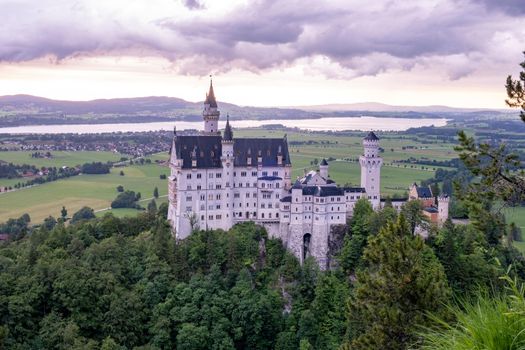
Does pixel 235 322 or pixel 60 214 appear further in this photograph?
pixel 60 214

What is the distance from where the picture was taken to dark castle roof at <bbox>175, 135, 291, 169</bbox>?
64562 mm

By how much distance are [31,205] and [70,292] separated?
6280 cm

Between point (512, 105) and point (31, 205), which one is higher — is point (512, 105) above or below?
above

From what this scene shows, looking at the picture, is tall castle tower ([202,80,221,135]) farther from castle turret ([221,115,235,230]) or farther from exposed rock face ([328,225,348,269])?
exposed rock face ([328,225,348,269])

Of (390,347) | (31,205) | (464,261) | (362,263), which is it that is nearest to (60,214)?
(31,205)

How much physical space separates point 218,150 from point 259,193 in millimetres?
7002

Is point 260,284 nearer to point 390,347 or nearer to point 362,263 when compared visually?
point 362,263

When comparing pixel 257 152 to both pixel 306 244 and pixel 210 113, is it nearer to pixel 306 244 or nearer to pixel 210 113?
pixel 210 113

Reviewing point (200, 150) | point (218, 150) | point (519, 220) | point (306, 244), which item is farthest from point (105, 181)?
point (519, 220)

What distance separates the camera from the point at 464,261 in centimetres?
5828

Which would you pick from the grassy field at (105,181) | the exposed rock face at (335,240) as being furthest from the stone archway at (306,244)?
the grassy field at (105,181)

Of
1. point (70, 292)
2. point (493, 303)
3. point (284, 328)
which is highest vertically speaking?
point (493, 303)

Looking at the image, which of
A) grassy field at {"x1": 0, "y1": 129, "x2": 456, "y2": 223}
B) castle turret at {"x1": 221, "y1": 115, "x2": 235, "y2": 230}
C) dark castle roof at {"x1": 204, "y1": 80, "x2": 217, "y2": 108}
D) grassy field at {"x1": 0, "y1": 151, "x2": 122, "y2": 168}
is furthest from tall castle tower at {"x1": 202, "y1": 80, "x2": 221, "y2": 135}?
grassy field at {"x1": 0, "y1": 151, "x2": 122, "y2": 168}

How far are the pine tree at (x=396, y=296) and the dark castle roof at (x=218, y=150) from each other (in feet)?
127
